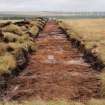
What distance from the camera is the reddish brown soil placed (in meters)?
17.7

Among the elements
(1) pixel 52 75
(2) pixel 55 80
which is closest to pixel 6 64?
(1) pixel 52 75

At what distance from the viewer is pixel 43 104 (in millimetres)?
13656

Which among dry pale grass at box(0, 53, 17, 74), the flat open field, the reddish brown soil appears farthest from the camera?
dry pale grass at box(0, 53, 17, 74)

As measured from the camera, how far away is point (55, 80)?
20594mm

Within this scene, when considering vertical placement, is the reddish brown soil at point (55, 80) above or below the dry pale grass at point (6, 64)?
below

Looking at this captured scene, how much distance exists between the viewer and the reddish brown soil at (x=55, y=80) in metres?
17.7

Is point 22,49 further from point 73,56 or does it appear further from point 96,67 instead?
point 96,67

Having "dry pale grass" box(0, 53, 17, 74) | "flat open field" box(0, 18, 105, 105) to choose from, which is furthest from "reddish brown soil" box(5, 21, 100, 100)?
"dry pale grass" box(0, 53, 17, 74)

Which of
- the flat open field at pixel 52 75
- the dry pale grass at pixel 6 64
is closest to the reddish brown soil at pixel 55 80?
the flat open field at pixel 52 75

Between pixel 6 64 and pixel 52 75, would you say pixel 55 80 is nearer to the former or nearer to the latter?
pixel 52 75

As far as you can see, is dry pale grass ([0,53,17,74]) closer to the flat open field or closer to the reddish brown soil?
the flat open field

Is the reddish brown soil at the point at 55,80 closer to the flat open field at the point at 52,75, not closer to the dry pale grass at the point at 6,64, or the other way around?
the flat open field at the point at 52,75

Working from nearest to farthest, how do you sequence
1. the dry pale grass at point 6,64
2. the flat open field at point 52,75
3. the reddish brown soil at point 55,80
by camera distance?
1. the flat open field at point 52,75
2. the reddish brown soil at point 55,80
3. the dry pale grass at point 6,64

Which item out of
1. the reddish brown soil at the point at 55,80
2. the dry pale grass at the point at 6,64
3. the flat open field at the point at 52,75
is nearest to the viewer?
the flat open field at the point at 52,75
